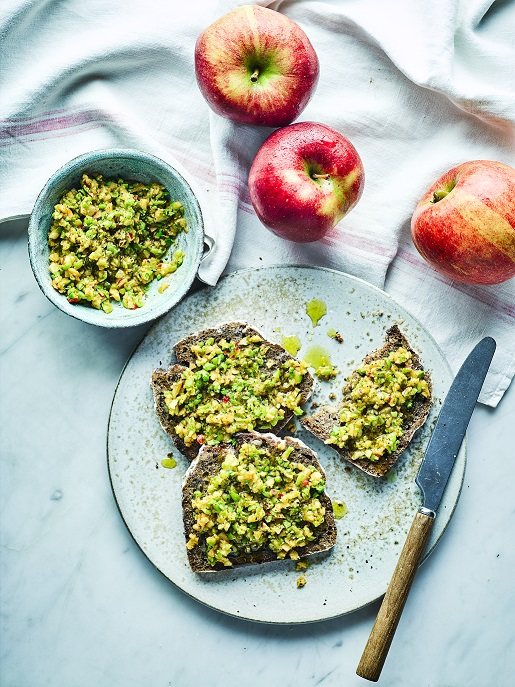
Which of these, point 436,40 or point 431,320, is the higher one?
point 436,40

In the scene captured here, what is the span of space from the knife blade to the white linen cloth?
0.11 metres

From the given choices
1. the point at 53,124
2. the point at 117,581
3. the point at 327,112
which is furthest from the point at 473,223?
the point at 117,581

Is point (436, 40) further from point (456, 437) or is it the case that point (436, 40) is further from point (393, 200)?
point (456, 437)

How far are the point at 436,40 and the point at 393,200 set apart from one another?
0.46 meters

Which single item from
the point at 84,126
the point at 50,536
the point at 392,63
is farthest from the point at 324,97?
the point at 50,536

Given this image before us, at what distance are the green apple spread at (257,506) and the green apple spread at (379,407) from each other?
5.9 inches

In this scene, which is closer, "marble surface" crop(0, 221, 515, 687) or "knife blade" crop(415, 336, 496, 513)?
"knife blade" crop(415, 336, 496, 513)

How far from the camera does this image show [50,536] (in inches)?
82.2

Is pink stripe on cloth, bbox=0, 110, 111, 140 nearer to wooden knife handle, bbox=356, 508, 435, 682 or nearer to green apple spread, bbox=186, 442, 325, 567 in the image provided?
green apple spread, bbox=186, 442, 325, 567

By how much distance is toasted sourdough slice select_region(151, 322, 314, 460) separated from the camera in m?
1.94

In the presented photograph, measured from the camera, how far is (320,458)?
201 centimetres

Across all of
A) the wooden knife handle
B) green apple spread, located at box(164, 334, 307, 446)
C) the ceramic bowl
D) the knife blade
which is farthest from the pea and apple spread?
the wooden knife handle

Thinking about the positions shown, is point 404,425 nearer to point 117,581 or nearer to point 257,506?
point 257,506

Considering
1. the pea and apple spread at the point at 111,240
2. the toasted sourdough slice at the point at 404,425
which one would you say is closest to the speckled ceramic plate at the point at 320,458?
the toasted sourdough slice at the point at 404,425
